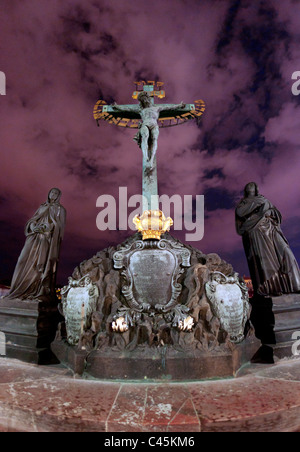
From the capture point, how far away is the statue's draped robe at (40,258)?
17.8ft

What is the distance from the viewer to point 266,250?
5453mm

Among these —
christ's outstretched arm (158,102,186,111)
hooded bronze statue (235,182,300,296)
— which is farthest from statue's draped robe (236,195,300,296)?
christ's outstretched arm (158,102,186,111)

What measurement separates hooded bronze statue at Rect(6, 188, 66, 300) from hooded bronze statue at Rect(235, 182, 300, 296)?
3.94m

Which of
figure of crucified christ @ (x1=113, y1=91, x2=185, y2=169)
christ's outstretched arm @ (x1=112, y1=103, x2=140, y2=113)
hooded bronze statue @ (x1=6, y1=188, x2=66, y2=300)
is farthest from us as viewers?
christ's outstretched arm @ (x1=112, y1=103, x2=140, y2=113)

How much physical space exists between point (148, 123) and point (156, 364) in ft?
17.0

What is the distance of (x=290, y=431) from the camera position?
273 centimetres

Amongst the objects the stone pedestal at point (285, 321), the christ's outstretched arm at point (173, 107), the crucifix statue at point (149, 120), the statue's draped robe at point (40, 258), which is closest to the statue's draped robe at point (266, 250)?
the stone pedestal at point (285, 321)

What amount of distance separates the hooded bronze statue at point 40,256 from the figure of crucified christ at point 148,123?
239 cm

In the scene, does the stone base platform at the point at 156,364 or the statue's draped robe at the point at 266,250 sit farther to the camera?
the statue's draped robe at the point at 266,250

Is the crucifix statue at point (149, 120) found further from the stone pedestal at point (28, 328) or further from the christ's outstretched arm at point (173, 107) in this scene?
the stone pedestal at point (28, 328)

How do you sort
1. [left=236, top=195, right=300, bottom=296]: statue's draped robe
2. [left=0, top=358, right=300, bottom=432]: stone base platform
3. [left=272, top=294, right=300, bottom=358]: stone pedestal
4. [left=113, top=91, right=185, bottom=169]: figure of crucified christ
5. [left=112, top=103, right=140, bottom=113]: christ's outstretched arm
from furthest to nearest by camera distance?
[left=112, top=103, right=140, bottom=113]: christ's outstretched arm → [left=113, top=91, right=185, bottom=169]: figure of crucified christ → [left=236, top=195, right=300, bottom=296]: statue's draped robe → [left=272, top=294, right=300, bottom=358]: stone pedestal → [left=0, top=358, right=300, bottom=432]: stone base platform

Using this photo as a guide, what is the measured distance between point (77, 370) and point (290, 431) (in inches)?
103

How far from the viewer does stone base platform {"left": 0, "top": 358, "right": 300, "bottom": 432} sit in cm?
250

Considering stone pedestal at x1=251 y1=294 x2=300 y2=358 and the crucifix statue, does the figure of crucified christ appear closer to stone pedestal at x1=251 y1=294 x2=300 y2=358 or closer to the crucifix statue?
the crucifix statue
